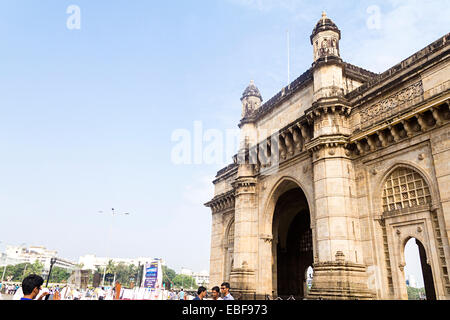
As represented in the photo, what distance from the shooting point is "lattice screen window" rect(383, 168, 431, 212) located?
13783mm

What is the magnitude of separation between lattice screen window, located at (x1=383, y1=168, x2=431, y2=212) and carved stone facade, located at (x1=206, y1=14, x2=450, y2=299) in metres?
0.04

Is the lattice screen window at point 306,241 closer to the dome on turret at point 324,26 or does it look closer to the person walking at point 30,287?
the dome on turret at point 324,26

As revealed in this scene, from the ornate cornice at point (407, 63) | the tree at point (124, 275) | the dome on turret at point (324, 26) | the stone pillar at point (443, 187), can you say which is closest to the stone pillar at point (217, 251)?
the ornate cornice at point (407, 63)

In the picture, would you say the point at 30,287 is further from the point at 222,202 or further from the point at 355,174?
the point at 222,202

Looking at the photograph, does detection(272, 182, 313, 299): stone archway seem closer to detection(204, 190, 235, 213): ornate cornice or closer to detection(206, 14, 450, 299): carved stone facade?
detection(206, 14, 450, 299): carved stone facade

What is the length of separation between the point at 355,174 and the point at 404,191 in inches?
105

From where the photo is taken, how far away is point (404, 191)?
47.8ft

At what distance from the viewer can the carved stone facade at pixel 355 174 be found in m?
13.3

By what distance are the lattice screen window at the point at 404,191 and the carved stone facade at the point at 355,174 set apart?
44mm

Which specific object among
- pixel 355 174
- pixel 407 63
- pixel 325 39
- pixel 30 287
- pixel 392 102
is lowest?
pixel 30 287

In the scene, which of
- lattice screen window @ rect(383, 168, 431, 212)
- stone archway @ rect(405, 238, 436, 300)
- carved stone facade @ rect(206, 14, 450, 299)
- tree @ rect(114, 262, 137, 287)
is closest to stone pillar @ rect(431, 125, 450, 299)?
carved stone facade @ rect(206, 14, 450, 299)

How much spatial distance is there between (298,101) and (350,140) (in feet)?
18.1

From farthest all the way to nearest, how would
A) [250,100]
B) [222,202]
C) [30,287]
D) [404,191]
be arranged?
[222,202] < [250,100] < [404,191] < [30,287]

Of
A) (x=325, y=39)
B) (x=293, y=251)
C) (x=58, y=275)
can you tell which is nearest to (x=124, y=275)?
(x=58, y=275)
